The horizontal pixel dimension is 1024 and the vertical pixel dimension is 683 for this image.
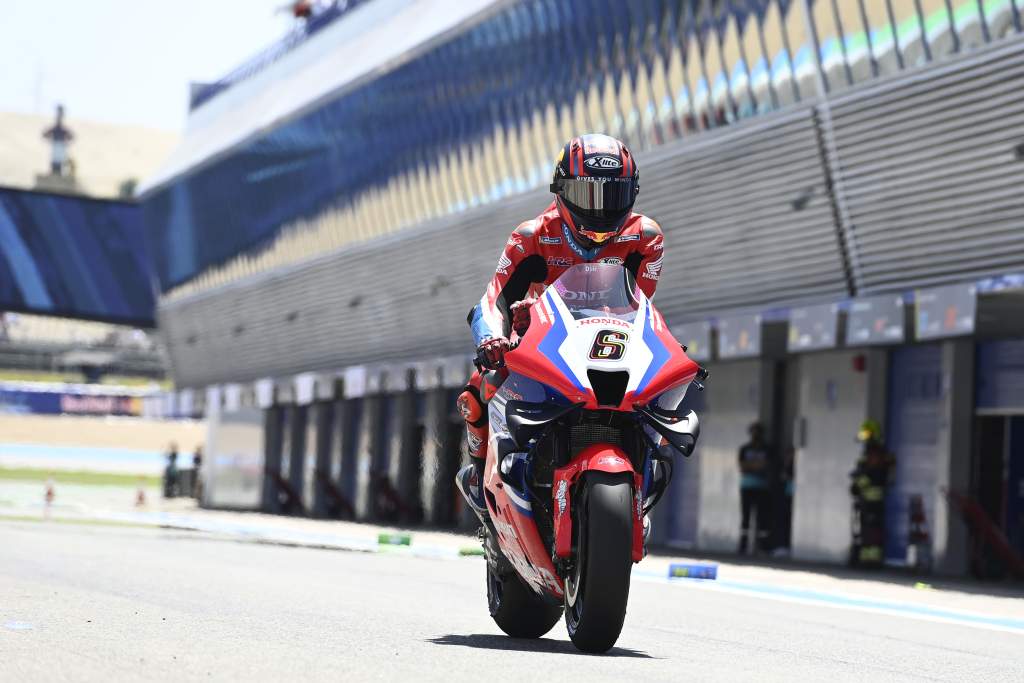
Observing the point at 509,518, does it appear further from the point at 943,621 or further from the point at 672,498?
the point at 672,498

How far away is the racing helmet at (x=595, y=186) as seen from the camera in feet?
28.9

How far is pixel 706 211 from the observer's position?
80.7 feet

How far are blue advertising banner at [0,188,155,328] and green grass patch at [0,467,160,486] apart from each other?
5772 mm

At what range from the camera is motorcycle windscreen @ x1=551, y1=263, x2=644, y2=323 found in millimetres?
8523

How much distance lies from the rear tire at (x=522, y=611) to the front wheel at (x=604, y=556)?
3.96ft

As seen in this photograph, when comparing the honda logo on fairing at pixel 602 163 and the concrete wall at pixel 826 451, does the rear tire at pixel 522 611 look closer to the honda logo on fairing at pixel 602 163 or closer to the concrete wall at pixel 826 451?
the honda logo on fairing at pixel 602 163

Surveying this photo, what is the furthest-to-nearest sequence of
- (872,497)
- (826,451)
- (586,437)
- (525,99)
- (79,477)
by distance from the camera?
(79,477) → (525,99) → (826,451) → (872,497) → (586,437)

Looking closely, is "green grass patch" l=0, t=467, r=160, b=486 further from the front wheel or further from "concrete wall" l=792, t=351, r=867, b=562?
the front wheel

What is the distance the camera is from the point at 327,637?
331 inches

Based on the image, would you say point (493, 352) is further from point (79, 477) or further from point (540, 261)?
point (79, 477)

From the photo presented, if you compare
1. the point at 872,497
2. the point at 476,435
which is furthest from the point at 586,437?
the point at 872,497

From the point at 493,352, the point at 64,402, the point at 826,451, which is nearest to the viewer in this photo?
the point at 493,352

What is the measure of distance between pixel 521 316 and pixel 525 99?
22559 millimetres

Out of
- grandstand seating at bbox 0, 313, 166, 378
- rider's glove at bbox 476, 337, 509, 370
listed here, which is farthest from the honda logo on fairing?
grandstand seating at bbox 0, 313, 166, 378
